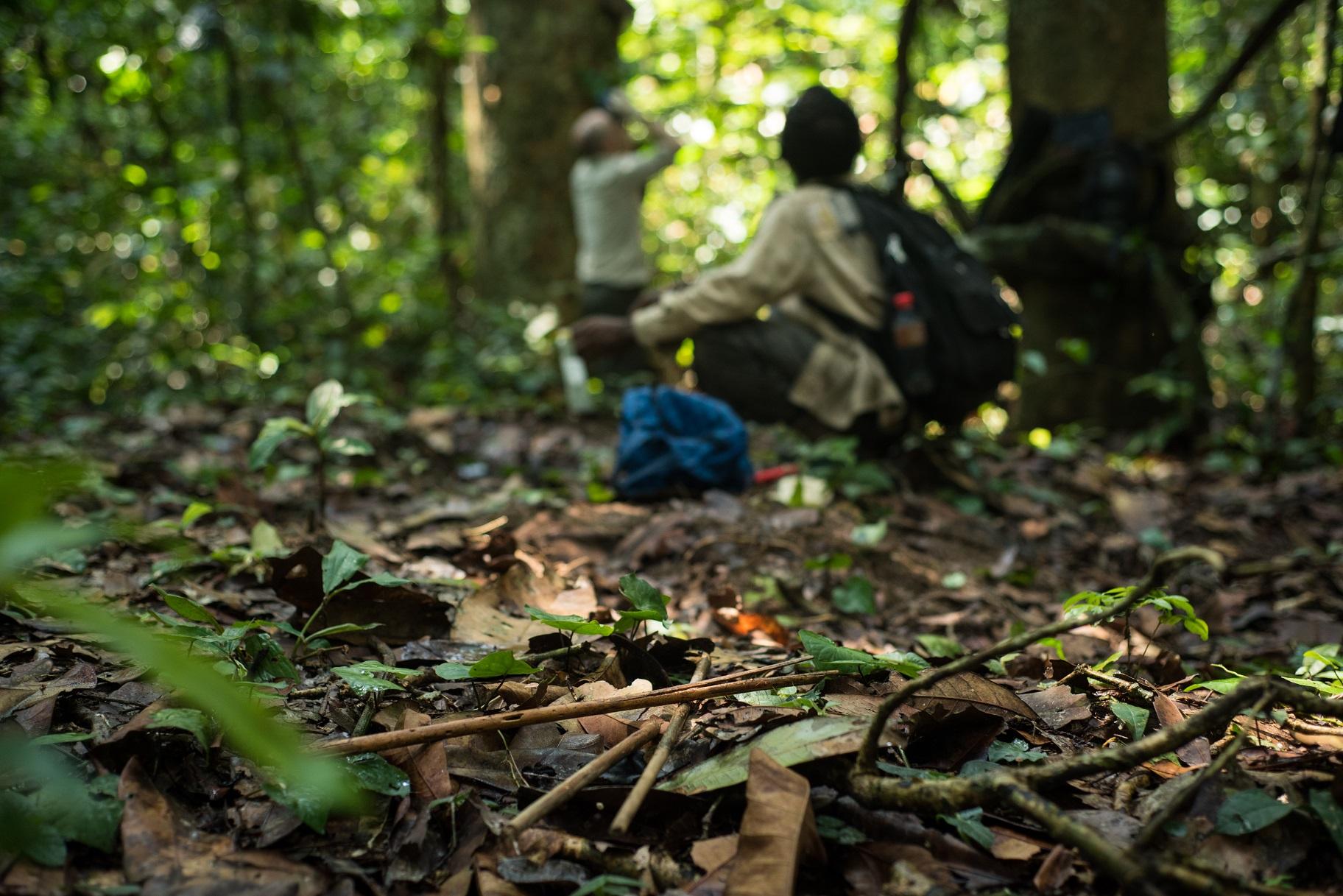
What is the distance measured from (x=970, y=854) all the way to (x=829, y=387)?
2.82 m

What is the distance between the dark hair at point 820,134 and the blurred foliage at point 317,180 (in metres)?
2.00

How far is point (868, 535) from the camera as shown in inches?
118

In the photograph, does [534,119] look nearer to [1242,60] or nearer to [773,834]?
[1242,60]

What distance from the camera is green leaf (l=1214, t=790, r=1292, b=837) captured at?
1.12 m

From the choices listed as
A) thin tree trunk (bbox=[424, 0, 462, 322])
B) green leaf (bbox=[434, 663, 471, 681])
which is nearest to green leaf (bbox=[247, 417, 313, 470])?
green leaf (bbox=[434, 663, 471, 681])

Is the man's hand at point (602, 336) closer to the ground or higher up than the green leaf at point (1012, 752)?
higher up

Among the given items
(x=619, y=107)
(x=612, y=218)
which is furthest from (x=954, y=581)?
(x=619, y=107)

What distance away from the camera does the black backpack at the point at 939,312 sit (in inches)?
140

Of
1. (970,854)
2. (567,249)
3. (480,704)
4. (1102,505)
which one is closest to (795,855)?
(970,854)

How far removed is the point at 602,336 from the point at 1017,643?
303 centimetres

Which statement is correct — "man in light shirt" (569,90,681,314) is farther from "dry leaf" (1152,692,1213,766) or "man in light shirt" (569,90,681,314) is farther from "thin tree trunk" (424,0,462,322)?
"dry leaf" (1152,692,1213,766)

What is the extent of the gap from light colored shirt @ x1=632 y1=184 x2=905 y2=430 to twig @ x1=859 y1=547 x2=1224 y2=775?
268cm

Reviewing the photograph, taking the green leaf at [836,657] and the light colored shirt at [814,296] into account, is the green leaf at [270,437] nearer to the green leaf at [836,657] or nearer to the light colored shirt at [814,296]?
the green leaf at [836,657]

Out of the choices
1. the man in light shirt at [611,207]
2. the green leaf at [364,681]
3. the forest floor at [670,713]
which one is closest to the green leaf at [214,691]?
the forest floor at [670,713]
